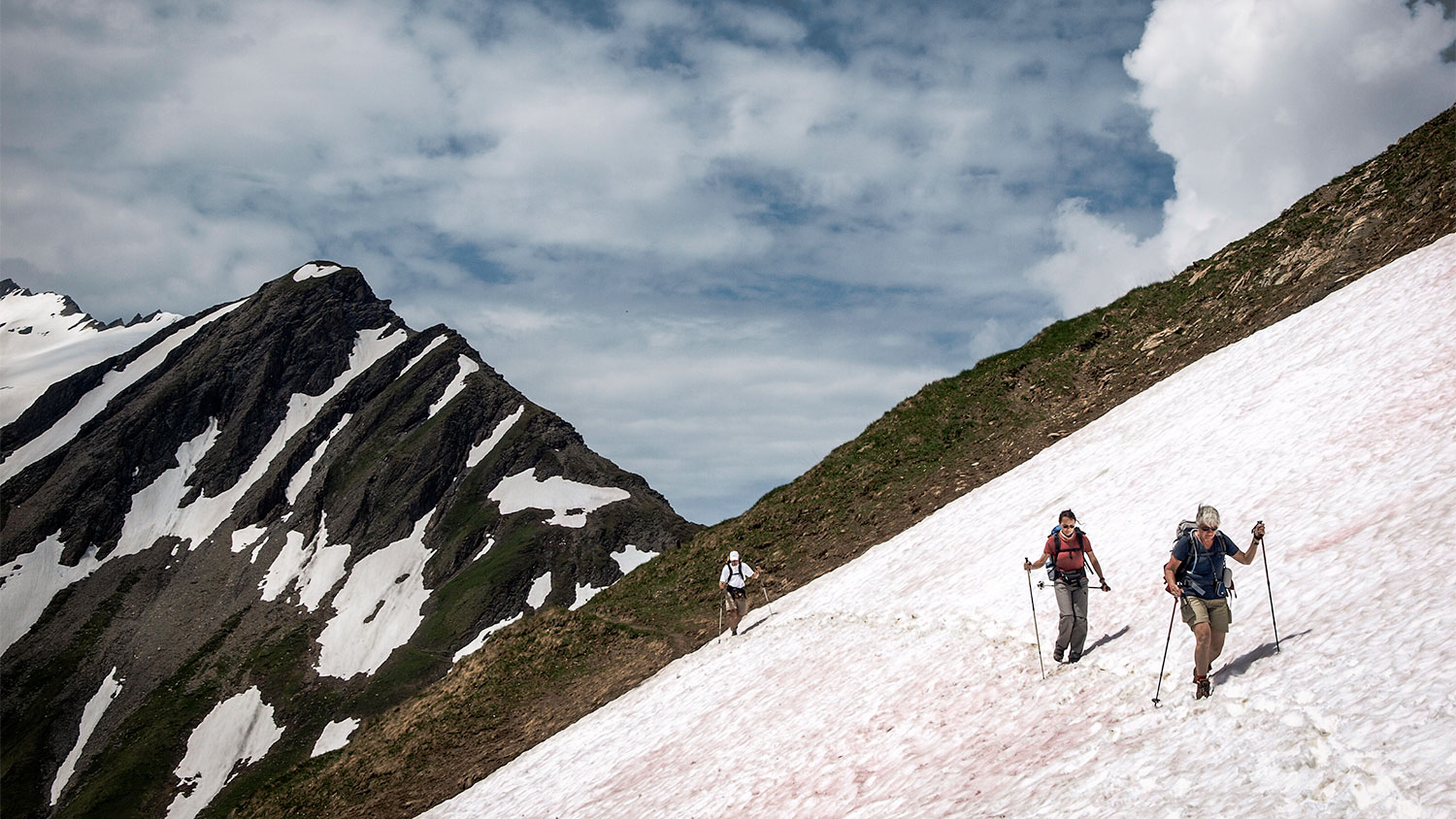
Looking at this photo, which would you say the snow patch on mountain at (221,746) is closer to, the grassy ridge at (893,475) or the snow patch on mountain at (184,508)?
the snow patch on mountain at (184,508)

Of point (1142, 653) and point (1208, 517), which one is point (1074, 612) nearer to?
point (1142, 653)

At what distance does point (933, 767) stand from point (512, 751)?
19999 millimetres

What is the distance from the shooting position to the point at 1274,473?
1938 cm

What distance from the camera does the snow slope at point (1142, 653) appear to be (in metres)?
10.5

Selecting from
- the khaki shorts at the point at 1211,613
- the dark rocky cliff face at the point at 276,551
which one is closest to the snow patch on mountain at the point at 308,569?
the dark rocky cliff face at the point at 276,551

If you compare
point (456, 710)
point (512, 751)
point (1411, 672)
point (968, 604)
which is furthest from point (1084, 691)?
point (456, 710)

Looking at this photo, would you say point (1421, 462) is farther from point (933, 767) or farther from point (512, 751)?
point (512, 751)

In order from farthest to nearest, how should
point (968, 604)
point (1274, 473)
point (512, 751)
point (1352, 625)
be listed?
1. point (512, 751)
2. point (968, 604)
3. point (1274, 473)
4. point (1352, 625)

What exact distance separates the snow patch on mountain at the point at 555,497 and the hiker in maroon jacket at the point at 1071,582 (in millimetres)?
127747

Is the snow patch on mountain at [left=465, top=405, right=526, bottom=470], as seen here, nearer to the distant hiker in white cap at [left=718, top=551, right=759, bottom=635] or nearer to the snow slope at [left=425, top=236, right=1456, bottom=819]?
the distant hiker in white cap at [left=718, top=551, right=759, bottom=635]

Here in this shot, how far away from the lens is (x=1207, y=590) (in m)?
12.3

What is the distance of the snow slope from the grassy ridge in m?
4.66

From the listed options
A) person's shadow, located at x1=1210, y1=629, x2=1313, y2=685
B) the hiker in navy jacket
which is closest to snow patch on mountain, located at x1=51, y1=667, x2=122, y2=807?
person's shadow, located at x1=1210, y1=629, x2=1313, y2=685

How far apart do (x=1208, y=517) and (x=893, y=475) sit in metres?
30.1
